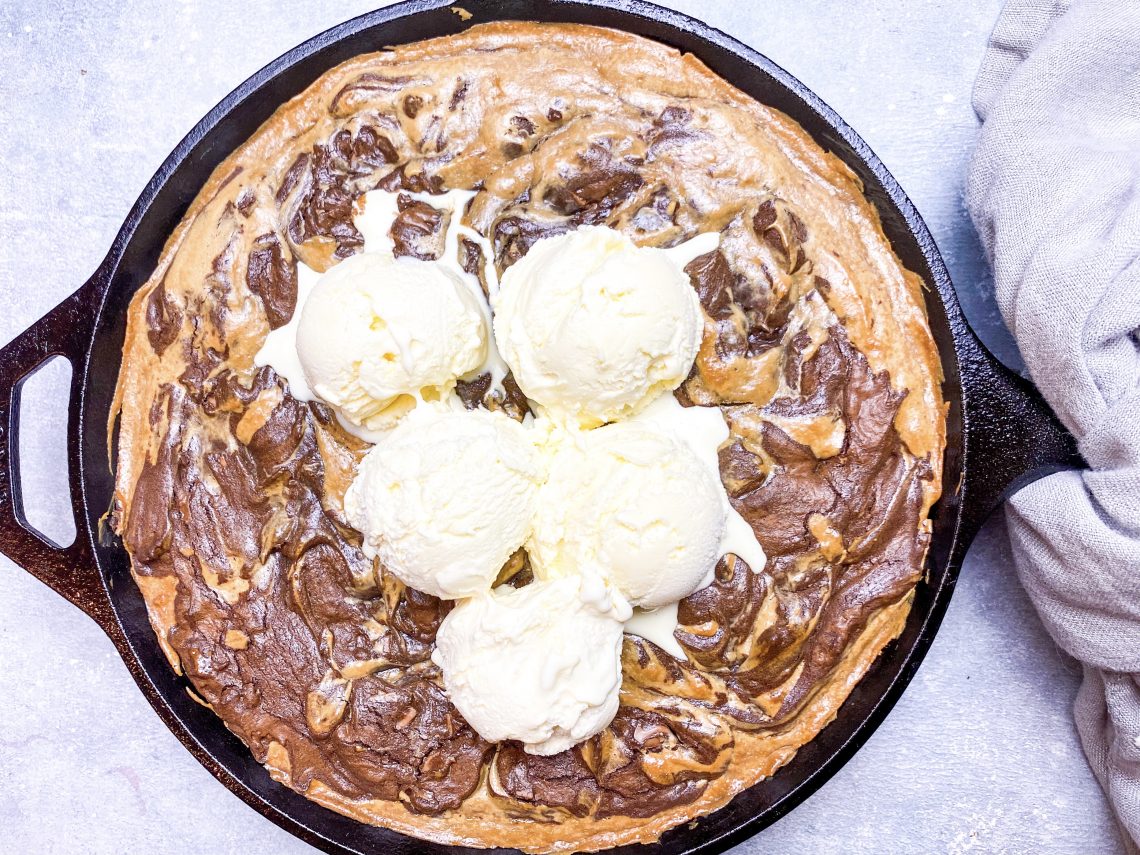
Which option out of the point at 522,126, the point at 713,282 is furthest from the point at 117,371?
the point at 713,282

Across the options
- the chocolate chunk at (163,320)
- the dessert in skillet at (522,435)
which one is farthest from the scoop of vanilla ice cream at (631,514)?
the chocolate chunk at (163,320)

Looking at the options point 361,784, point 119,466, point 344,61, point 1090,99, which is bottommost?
point 361,784

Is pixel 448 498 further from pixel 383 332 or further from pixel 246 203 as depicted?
pixel 246 203

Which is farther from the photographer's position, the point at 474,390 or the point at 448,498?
the point at 474,390

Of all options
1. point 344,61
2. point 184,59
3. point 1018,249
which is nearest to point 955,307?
point 1018,249

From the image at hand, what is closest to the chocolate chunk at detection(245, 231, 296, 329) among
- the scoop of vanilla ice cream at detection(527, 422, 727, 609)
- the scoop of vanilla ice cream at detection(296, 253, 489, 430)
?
the scoop of vanilla ice cream at detection(296, 253, 489, 430)

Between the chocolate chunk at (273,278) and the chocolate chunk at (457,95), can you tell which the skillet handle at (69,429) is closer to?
the chocolate chunk at (273,278)

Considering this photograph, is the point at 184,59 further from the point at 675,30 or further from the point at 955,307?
the point at 955,307
